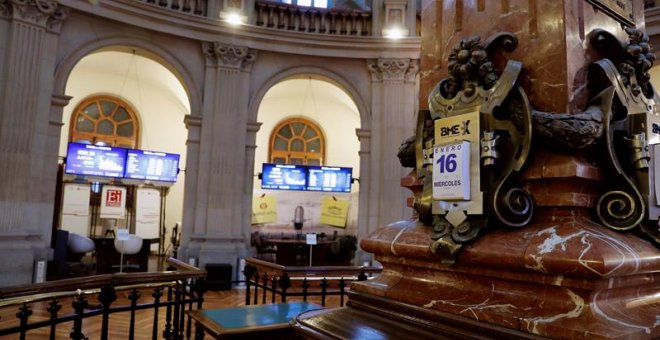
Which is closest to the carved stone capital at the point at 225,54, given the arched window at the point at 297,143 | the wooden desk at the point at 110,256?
the wooden desk at the point at 110,256

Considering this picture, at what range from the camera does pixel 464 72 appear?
1.72 metres

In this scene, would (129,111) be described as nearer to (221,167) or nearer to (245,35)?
(245,35)

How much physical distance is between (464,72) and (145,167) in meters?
8.85

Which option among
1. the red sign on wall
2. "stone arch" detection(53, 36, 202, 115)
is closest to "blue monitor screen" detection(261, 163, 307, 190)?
"stone arch" detection(53, 36, 202, 115)

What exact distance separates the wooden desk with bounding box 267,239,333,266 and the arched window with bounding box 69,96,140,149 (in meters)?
5.87

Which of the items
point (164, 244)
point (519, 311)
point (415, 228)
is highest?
point (415, 228)

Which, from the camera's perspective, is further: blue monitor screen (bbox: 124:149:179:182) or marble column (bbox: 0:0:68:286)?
blue monitor screen (bbox: 124:149:179:182)

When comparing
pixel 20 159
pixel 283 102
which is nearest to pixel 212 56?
pixel 20 159

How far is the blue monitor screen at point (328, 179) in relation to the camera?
35.6ft

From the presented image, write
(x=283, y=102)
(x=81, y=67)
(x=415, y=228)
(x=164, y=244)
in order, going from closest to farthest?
1. (x=415, y=228)
2. (x=81, y=67)
3. (x=164, y=244)
4. (x=283, y=102)

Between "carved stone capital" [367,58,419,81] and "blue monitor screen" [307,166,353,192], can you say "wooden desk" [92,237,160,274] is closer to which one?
"blue monitor screen" [307,166,353,192]

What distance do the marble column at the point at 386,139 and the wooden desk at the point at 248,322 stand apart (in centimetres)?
625

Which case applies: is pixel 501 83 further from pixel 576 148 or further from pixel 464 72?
pixel 576 148

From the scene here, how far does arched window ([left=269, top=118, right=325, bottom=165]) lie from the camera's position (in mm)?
14812
